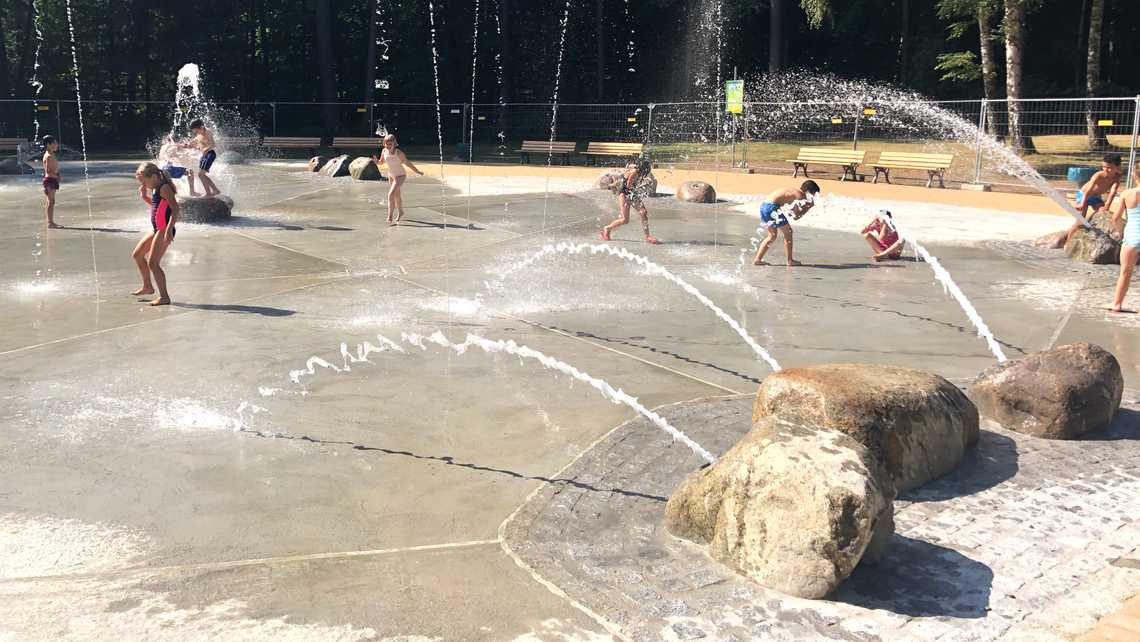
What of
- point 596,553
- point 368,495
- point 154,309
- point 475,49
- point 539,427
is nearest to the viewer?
point 596,553

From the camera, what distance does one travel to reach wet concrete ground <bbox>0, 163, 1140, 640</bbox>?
16.1ft

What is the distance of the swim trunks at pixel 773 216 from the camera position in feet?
44.8

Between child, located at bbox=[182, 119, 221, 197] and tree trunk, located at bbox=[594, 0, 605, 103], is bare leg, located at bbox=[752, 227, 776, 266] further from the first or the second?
tree trunk, located at bbox=[594, 0, 605, 103]

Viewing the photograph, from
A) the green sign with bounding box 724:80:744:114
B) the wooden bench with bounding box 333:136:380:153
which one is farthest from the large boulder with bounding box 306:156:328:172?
the green sign with bounding box 724:80:744:114

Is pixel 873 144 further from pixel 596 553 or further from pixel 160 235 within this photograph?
pixel 596 553

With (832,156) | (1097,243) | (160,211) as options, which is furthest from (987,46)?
(160,211)

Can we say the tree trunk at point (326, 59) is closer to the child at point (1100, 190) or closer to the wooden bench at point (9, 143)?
the wooden bench at point (9, 143)

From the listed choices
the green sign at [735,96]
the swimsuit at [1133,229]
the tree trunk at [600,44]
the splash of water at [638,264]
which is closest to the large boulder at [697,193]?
the green sign at [735,96]

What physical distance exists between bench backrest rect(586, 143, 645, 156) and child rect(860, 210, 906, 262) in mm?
16826

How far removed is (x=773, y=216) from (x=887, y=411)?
7.88 meters

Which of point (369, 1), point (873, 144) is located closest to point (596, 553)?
point (873, 144)

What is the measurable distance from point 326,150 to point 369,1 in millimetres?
6691

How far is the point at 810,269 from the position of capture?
537 inches

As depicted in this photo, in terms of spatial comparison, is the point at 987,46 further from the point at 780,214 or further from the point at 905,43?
the point at 780,214
